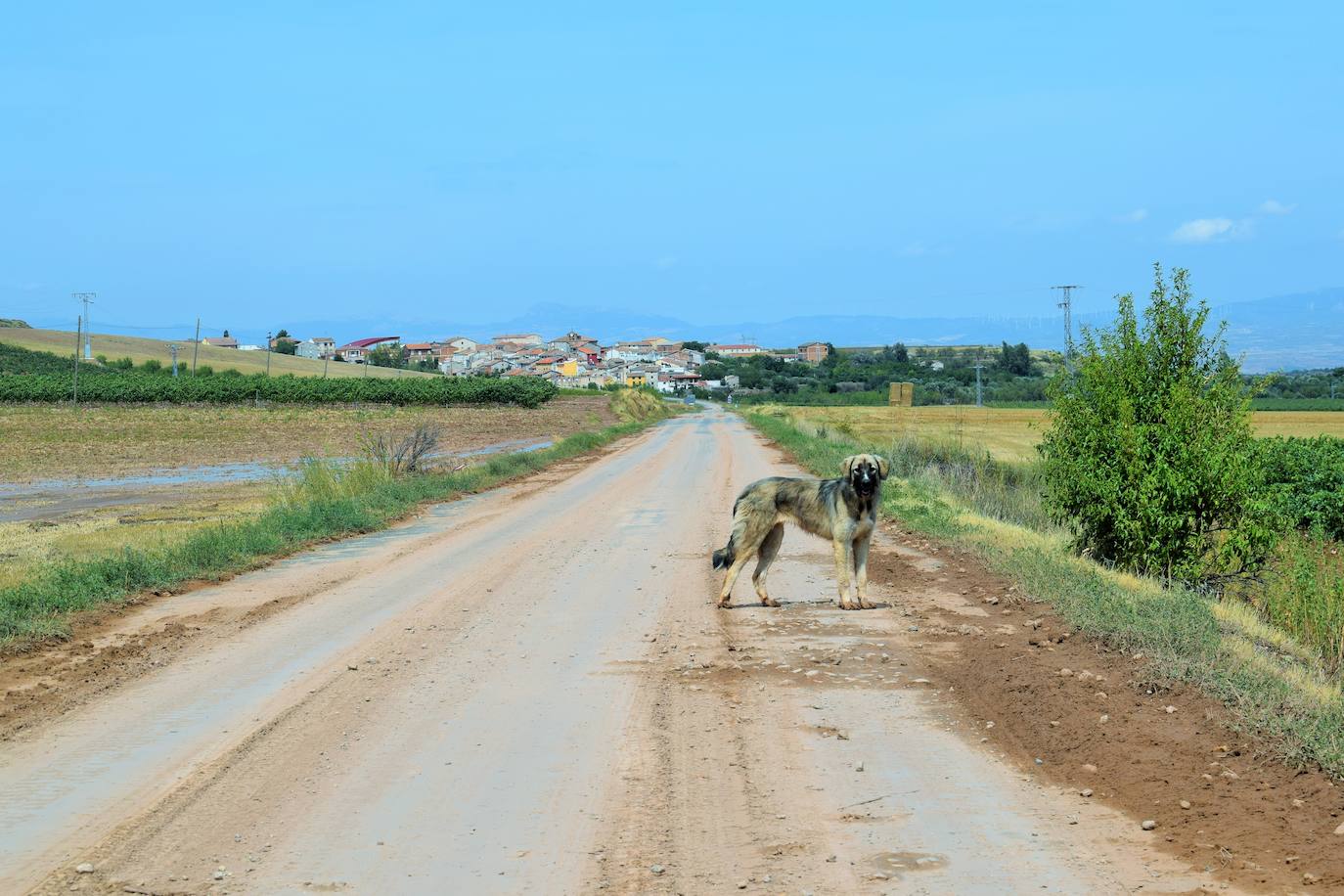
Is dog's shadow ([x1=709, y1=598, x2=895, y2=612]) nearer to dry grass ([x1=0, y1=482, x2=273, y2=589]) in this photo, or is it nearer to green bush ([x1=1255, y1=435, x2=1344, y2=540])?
dry grass ([x1=0, y1=482, x2=273, y2=589])

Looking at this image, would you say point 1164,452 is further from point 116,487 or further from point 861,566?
point 116,487

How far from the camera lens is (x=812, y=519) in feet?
39.1

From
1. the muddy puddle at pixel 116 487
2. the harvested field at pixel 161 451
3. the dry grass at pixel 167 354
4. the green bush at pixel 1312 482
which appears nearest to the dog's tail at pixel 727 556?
the harvested field at pixel 161 451

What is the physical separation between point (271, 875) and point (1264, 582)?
525 inches

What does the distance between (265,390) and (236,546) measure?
8500cm

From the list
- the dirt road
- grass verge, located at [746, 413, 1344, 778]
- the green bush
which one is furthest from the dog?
the green bush

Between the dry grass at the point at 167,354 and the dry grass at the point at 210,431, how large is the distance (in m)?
58.7

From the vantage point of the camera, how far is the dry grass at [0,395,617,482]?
43812 mm

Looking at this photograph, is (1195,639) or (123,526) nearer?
(1195,639)

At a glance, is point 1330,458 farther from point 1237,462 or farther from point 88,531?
point 88,531

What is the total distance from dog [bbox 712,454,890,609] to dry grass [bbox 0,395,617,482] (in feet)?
57.9

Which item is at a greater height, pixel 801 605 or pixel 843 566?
pixel 843 566

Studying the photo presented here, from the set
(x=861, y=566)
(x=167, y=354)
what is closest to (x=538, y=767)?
(x=861, y=566)

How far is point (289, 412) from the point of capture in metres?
81.4
